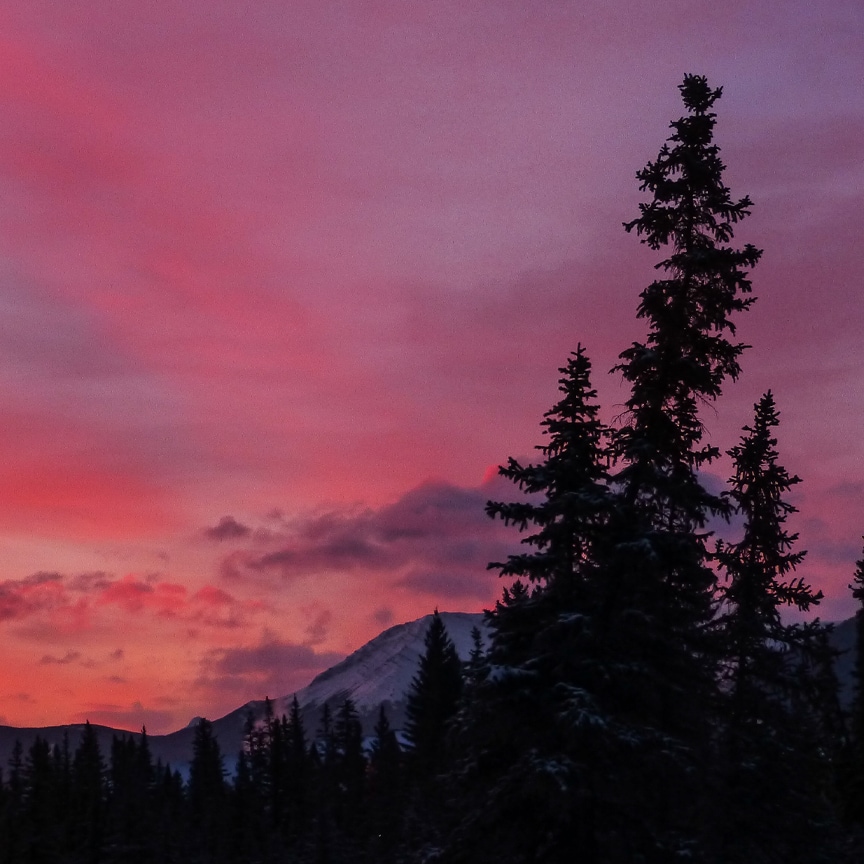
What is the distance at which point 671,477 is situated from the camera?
24.9 meters

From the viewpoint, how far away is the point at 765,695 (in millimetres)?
32156

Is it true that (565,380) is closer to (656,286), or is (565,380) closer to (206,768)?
(656,286)

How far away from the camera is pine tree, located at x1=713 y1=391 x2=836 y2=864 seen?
31031 mm

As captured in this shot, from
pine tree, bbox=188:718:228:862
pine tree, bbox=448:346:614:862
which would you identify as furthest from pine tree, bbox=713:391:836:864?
pine tree, bbox=188:718:228:862

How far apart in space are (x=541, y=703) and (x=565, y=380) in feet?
20.2

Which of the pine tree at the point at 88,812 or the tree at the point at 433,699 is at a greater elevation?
the tree at the point at 433,699

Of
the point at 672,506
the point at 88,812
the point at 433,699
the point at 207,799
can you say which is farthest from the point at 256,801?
the point at 672,506

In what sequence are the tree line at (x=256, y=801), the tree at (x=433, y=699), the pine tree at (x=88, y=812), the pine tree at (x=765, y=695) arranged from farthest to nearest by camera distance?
the pine tree at (x=88, y=812) < the tree line at (x=256, y=801) < the tree at (x=433, y=699) < the pine tree at (x=765, y=695)

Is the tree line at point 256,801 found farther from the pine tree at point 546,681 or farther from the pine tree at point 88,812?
the pine tree at point 546,681

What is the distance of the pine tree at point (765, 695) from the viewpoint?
31031 mm

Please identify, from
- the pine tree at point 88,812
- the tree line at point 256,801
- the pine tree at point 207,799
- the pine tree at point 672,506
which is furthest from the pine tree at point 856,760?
the pine tree at point 88,812

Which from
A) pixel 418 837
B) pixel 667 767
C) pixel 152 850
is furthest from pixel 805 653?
pixel 152 850

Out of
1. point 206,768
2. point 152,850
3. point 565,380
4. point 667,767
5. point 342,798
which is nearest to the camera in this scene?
point 667,767

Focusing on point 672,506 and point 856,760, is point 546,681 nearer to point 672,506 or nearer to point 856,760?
point 672,506
